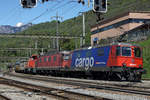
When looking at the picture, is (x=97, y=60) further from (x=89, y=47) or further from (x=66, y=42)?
(x=66, y=42)

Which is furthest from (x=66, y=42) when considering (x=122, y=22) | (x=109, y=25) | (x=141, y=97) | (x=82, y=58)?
(x=141, y=97)

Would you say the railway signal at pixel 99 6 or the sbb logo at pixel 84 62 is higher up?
the railway signal at pixel 99 6

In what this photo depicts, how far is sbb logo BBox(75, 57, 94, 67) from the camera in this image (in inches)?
894

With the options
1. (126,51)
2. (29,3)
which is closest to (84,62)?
(126,51)

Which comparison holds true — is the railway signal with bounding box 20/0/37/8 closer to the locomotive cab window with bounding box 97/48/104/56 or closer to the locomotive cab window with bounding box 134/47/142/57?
the locomotive cab window with bounding box 97/48/104/56

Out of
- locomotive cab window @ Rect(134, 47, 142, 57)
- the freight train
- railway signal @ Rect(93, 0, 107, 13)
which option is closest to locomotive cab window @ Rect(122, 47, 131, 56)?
the freight train

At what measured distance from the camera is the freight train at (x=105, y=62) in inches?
776

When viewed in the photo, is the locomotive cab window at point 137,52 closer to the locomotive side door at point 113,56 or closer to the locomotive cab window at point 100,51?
the locomotive side door at point 113,56

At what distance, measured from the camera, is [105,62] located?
67.8ft

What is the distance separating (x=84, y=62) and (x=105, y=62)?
366cm

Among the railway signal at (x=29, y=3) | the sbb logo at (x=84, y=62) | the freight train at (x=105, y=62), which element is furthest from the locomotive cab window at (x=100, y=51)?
the railway signal at (x=29, y=3)

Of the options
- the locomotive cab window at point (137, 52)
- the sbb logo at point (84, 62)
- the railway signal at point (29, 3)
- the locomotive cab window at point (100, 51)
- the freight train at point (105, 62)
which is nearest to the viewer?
the railway signal at point (29, 3)

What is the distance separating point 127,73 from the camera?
64.4ft

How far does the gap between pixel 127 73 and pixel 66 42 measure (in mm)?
Result: 55411
